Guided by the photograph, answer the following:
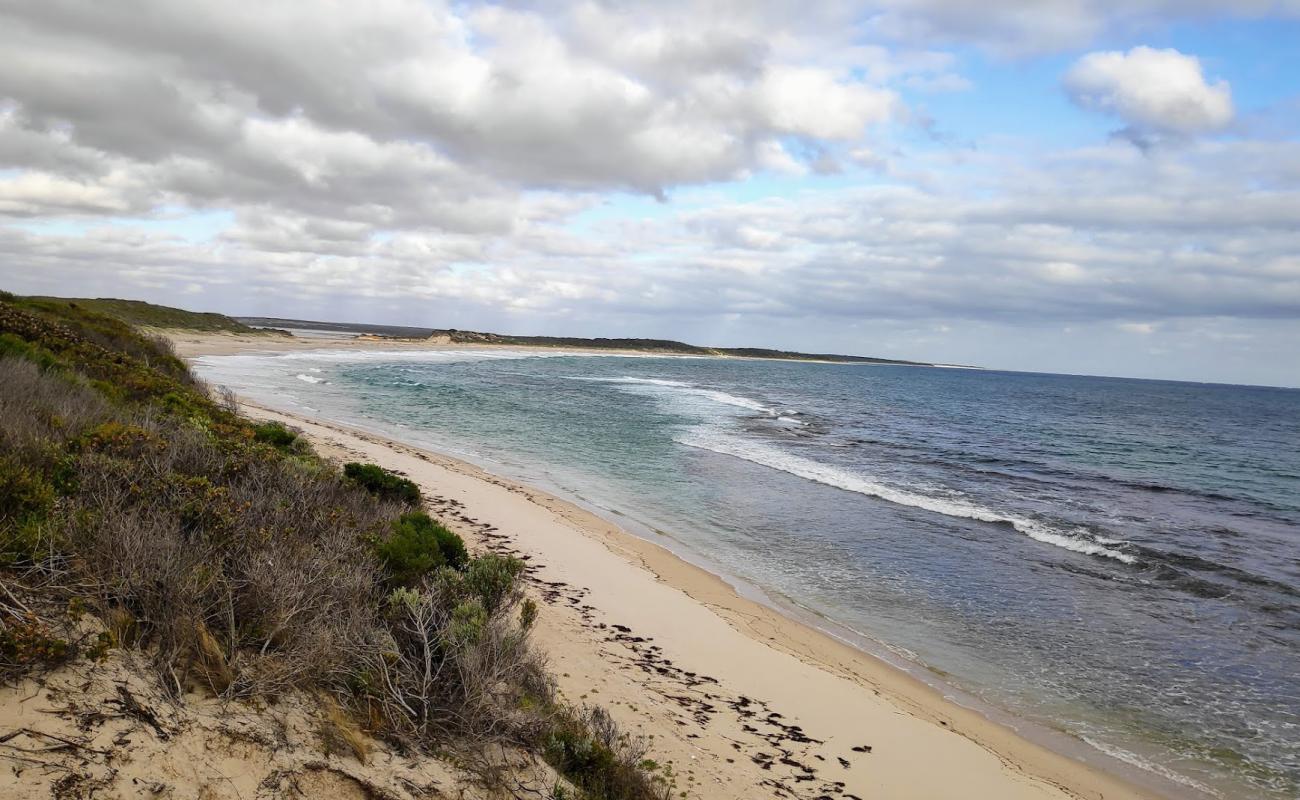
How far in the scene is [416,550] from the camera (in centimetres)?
771

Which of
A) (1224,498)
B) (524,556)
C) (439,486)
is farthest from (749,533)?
(1224,498)

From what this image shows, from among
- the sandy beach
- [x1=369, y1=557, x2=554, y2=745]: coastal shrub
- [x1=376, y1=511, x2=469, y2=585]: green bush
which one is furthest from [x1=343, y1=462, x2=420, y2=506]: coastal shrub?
[x1=369, y1=557, x2=554, y2=745]: coastal shrub

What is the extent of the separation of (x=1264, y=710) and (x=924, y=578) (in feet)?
17.2

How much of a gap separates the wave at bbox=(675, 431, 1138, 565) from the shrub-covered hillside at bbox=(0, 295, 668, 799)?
50.3ft

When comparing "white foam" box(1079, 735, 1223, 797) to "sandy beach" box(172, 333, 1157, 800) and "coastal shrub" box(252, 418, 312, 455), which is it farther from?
"coastal shrub" box(252, 418, 312, 455)

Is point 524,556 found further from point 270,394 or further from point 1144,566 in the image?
point 270,394

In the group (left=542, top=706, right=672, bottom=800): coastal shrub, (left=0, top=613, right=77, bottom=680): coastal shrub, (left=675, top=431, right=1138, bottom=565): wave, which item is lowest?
(left=675, top=431, right=1138, bottom=565): wave

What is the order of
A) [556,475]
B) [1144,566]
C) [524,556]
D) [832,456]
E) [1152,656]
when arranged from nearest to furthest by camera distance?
[1152,656]
[524,556]
[1144,566]
[556,475]
[832,456]

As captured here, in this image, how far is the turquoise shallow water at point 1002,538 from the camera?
30.6 feet

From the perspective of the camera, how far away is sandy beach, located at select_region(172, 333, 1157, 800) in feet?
21.3

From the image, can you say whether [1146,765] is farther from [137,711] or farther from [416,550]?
[137,711]

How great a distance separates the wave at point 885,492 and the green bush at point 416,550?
49.5ft

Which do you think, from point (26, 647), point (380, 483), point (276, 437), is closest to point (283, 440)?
point (276, 437)

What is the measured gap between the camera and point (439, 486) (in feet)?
53.8
